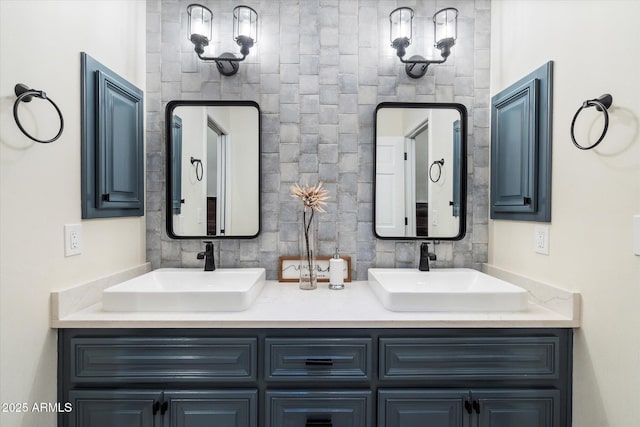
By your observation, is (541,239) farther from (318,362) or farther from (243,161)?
(243,161)

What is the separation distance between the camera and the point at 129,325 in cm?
124

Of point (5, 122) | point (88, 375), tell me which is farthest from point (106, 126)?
point (88, 375)

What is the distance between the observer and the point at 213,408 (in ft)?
4.16

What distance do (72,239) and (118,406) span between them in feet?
2.15

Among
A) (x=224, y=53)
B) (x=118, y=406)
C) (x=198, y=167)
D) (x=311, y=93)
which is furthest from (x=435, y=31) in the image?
(x=118, y=406)

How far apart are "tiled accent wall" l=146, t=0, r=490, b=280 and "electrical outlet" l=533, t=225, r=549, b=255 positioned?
0.62 metres

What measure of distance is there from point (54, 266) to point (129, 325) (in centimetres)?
36

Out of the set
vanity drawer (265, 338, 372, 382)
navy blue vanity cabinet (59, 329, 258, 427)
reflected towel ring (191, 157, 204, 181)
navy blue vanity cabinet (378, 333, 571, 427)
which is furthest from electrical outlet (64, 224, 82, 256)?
navy blue vanity cabinet (378, 333, 571, 427)

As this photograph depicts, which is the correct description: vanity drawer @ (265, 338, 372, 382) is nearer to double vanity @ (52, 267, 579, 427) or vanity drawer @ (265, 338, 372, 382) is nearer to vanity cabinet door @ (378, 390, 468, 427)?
double vanity @ (52, 267, 579, 427)

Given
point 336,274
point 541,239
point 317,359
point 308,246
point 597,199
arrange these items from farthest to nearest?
point 308,246, point 336,274, point 541,239, point 317,359, point 597,199

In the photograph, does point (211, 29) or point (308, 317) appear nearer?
point (308, 317)

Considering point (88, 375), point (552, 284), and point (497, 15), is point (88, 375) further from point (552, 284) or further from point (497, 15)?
point (497, 15)

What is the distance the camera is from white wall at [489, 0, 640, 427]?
105cm

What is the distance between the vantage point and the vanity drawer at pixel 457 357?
1273mm
